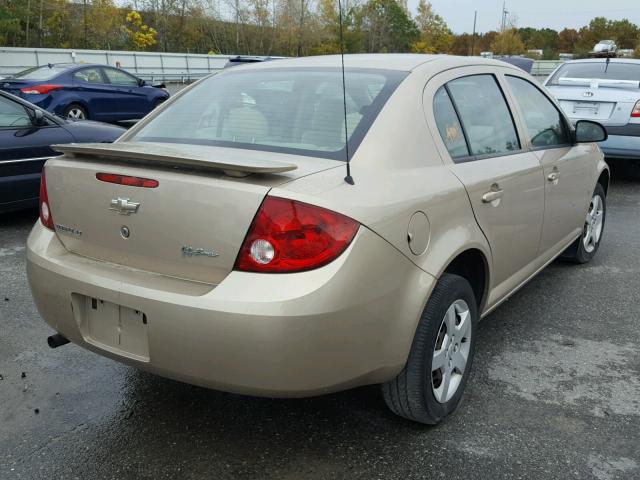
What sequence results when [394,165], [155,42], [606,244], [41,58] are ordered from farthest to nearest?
[155,42]
[41,58]
[606,244]
[394,165]

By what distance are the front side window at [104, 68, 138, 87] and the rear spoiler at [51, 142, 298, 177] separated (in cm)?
1206

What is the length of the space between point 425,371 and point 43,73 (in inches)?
480

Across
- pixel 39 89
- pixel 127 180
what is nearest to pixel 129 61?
pixel 39 89

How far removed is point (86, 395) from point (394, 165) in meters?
1.78

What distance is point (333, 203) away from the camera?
219 centimetres

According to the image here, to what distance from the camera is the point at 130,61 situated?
3469cm

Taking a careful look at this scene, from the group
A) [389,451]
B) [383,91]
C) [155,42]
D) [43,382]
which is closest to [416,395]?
[389,451]

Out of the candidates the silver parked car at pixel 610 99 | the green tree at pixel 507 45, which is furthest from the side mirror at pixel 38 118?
the green tree at pixel 507 45

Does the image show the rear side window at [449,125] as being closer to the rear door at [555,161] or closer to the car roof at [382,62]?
the car roof at [382,62]

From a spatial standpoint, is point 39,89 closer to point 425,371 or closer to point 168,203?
point 168,203

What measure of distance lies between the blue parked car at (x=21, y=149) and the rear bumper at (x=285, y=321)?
3.95 metres

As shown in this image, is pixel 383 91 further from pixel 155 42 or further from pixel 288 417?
pixel 155 42

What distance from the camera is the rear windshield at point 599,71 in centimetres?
841

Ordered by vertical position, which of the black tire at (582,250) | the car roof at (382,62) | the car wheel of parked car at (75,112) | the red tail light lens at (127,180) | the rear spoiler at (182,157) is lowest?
the black tire at (582,250)
